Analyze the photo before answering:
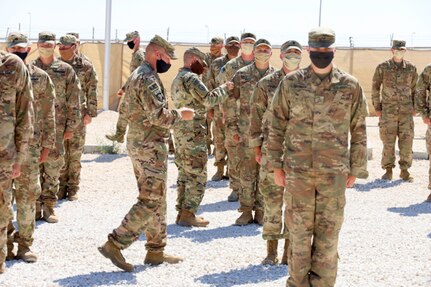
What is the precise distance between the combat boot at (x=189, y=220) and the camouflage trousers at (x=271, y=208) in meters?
1.94

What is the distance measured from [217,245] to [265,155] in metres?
1.30

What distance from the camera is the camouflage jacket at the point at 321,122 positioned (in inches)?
229

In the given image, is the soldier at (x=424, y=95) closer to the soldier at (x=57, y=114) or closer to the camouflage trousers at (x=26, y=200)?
the soldier at (x=57, y=114)

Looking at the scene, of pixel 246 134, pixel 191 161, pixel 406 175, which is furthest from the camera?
pixel 406 175

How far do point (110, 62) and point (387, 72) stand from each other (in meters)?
12.6

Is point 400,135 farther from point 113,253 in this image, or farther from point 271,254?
point 113,253

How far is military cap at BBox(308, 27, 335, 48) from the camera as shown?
19.2ft

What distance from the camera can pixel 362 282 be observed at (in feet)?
22.7

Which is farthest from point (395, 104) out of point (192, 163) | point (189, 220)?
point (189, 220)

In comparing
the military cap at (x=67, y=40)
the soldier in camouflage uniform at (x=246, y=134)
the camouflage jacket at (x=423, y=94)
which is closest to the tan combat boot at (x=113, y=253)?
the soldier in camouflage uniform at (x=246, y=134)

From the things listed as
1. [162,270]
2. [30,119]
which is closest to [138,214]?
[162,270]

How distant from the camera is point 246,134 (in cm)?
958

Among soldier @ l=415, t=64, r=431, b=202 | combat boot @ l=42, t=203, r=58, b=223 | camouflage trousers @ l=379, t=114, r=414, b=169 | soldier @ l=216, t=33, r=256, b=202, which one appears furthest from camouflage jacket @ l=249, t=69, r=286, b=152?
camouflage trousers @ l=379, t=114, r=414, b=169

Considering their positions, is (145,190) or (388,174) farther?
(388,174)
